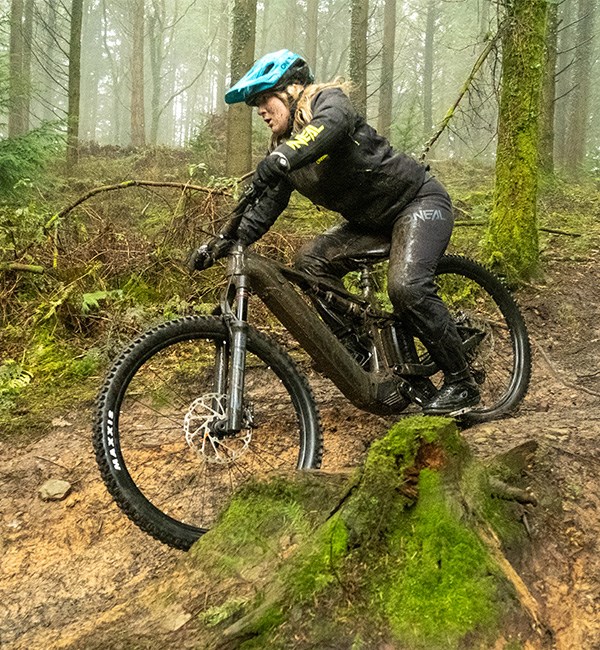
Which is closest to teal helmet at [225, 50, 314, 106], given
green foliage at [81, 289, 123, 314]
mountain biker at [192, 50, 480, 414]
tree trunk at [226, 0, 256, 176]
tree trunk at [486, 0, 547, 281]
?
mountain biker at [192, 50, 480, 414]

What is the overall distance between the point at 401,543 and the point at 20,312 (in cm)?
551

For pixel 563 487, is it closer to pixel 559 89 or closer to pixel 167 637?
pixel 167 637

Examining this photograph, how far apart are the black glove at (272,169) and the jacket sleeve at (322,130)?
38mm

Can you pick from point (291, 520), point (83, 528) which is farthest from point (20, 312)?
point (291, 520)

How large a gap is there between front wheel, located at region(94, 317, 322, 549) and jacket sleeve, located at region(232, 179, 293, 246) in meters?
0.71

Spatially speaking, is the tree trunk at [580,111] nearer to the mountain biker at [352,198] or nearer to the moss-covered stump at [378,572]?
the mountain biker at [352,198]

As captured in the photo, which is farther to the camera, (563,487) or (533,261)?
(533,261)

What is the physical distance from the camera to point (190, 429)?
135 inches

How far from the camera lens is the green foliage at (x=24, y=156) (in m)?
8.74

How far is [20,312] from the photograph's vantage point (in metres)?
6.23

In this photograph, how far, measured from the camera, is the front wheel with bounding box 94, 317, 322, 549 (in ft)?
9.68

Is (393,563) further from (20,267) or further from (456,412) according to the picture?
(20,267)

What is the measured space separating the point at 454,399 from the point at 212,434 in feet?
6.53

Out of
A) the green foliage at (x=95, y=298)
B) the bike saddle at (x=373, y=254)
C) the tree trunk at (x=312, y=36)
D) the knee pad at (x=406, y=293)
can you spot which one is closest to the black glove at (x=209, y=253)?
the bike saddle at (x=373, y=254)
